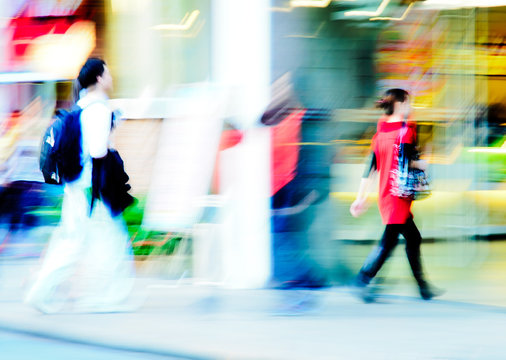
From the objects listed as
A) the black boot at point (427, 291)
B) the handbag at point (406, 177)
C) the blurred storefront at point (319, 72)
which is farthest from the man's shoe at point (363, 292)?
the handbag at point (406, 177)

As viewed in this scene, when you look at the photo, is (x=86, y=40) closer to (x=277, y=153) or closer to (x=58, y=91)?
(x=58, y=91)

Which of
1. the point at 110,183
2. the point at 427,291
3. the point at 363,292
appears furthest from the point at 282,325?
the point at 110,183

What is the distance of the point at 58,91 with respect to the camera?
35.2ft

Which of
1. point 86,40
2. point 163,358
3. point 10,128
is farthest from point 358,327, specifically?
point 10,128

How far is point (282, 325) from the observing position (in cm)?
685

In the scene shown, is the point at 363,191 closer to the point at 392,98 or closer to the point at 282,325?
the point at 392,98

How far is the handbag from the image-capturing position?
7457mm

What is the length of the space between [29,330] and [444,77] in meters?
4.93

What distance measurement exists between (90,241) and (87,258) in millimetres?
150

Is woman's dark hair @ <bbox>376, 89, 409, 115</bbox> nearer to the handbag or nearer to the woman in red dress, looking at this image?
the woman in red dress

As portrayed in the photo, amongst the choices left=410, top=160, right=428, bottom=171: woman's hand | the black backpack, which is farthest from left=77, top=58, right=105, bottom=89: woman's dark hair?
left=410, top=160, right=428, bottom=171: woman's hand

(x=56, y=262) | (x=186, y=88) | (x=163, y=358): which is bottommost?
(x=163, y=358)

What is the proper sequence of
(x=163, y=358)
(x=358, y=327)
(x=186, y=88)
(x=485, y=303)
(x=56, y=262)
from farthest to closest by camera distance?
(x=186, y=88)
(x=485, y=303)
(x=56, y=262)
(x=358, y=327)
(x=163, y=358)

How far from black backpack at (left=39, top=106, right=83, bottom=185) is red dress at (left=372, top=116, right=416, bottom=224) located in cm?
228
